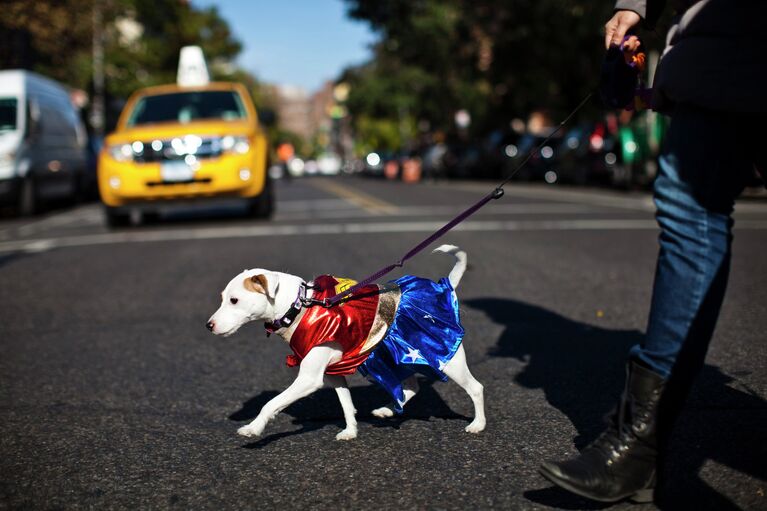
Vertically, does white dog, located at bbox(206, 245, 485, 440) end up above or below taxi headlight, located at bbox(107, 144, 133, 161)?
below

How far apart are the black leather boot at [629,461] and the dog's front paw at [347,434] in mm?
1089

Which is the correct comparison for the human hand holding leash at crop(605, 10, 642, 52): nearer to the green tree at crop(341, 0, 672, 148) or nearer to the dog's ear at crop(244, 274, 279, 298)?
the dog's ear at crop(244, 274, 279, 298)

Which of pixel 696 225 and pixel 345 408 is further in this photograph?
pixel 345 408

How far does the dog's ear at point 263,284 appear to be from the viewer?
3297 mm

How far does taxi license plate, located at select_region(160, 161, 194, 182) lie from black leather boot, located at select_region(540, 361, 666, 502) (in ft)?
35.3

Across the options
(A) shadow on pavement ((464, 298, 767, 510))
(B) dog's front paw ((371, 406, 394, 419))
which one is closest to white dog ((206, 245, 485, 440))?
(B) dog's front paw ((371, 406, 394, 419))

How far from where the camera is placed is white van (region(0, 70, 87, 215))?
56.1 ft

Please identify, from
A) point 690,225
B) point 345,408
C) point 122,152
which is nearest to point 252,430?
point 345,408

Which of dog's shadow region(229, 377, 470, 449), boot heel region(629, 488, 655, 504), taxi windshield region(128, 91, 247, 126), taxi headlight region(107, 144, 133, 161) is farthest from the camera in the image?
taxi windshield region(128, 91, 247, 126)

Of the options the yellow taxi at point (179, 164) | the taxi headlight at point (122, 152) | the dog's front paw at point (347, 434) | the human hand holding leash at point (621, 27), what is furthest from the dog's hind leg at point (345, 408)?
the taxi headlight at point (122, 152)

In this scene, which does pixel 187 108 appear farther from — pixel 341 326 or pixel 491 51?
pixel 491 51

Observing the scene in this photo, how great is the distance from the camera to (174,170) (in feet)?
41.7

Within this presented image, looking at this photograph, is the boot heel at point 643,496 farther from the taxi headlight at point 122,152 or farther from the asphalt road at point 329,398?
the taxi headlight at point 122,152

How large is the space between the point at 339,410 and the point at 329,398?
9.7 inches
